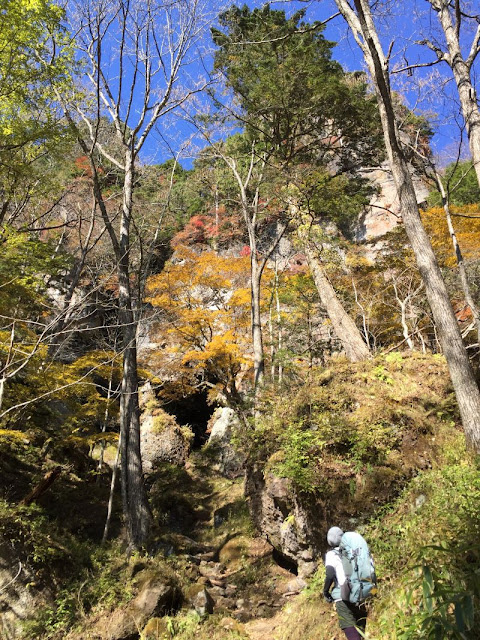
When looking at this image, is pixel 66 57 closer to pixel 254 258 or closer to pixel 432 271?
pixel 254 258

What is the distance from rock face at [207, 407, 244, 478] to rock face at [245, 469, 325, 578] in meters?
7.75

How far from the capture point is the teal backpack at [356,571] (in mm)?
3678

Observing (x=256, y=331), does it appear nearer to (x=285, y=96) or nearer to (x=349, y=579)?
Answer: (x=285, y=96)

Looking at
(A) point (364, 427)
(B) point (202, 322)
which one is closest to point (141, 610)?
(A) point (364, 427)

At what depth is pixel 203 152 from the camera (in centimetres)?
1435

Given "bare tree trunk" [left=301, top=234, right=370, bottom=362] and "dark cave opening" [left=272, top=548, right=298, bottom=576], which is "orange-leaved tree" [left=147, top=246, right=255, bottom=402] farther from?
"dark cave opening" [left=272, top=548, right=298, bottom=576]

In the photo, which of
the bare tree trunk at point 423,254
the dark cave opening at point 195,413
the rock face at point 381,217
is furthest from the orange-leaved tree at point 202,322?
the rock face at point 381,217

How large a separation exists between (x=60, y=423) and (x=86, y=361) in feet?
8.77

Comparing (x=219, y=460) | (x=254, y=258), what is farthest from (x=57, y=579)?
(x=219, y=460)

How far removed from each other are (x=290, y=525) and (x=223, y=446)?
11.5m

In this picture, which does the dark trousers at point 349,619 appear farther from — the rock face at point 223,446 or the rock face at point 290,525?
the rock face at point 223,446

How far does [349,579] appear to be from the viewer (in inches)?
147

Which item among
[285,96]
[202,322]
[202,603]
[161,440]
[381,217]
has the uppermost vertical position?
[381,217]

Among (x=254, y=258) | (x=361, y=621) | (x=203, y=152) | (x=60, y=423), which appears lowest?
(x=361, y=621)
